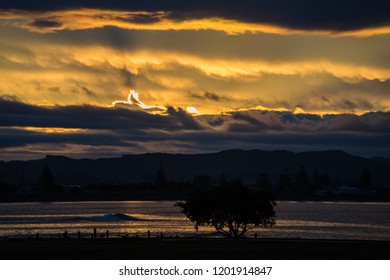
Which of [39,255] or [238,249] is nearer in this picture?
[39,255]

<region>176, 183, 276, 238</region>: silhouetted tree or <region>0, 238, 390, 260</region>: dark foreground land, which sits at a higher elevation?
<region>176, 183, 276, 238</region>: silhouetted tree

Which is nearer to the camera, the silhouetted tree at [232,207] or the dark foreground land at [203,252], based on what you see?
the dark foreground land at [203,252]

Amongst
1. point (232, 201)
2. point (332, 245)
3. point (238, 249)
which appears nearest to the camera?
point (238, 249)

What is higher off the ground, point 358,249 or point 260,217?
point 260,217

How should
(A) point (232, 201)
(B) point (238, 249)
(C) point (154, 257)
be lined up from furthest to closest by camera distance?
1. (A) point (232, 201)
2. (B) point (238, 249)
3. (C) point (154, 257)

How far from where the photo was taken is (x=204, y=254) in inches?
2164

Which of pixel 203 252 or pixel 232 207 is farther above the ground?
pixel 232 207

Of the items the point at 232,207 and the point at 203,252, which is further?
the point at 232,207

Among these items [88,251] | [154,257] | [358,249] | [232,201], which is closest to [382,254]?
[358,249]

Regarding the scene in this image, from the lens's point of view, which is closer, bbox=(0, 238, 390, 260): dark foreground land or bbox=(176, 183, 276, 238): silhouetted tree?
bbox=(0, 238, 390, 260): dark foreground land

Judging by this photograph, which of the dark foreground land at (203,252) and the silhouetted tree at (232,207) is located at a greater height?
the silhouetted tree at (232,207)

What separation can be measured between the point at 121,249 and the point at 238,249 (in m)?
9.49

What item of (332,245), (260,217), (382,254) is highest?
(260,217)

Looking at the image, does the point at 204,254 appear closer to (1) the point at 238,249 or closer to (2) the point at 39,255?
(1) the point at 238,249
